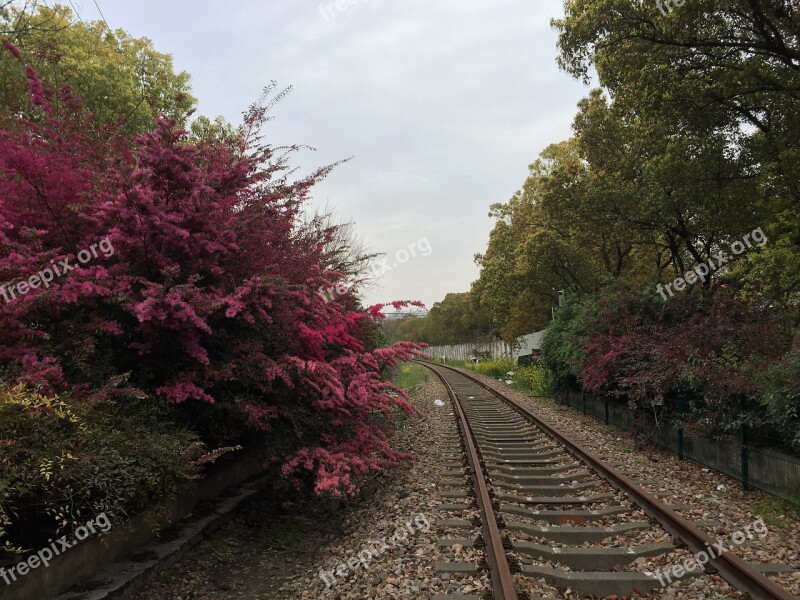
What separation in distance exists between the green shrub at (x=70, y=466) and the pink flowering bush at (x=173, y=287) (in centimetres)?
34

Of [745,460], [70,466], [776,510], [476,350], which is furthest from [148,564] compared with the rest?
[476,350]

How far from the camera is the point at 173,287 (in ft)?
17.2

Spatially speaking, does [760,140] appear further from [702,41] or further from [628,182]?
[628,182]

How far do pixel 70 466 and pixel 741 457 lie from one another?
7.72 m

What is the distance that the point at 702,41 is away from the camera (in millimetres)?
9984

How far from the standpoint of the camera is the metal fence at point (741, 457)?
20.7ft

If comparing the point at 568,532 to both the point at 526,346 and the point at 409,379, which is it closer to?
the point at 409,379

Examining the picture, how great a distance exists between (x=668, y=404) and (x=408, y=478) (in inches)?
194

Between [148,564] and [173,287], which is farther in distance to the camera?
[173,287]

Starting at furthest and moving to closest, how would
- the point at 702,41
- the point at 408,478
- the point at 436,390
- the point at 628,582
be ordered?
the point at 436,390 → the point at 702,41 → the point at 408,478 → the point at 628,582

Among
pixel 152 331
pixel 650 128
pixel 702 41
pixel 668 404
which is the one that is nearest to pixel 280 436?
pixel 152 331

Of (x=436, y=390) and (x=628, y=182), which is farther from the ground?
(x=628, y=182)

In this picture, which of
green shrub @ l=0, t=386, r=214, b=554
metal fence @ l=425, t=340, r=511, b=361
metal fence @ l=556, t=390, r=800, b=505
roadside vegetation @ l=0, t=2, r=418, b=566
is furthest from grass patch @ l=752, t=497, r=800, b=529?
metal fence @ l=425, t=340, r=511, b=361

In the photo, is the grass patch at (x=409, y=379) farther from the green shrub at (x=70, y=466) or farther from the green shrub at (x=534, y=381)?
the green shrub at (x=70, y=466)
